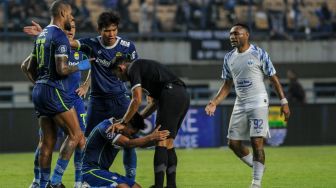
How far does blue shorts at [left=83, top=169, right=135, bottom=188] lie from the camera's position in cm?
1172

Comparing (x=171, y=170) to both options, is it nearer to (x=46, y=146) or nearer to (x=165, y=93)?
(x=165, y=93)

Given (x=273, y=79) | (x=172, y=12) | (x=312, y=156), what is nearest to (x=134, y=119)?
(x=273, y=79)

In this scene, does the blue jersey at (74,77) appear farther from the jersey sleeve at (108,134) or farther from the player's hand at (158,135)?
the player's hand at (158,135)

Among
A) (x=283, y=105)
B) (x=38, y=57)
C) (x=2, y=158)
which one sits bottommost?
(x=2, y=158)

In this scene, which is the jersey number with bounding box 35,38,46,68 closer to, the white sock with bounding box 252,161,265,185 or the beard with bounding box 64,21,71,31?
the beard with bounding box 64,21,71,31

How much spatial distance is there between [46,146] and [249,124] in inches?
122

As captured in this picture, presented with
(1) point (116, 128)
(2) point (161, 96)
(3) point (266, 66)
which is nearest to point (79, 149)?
(2) point (161, 96)

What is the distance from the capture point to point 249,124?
14094mm

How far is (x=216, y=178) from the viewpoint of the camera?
16.0 meters

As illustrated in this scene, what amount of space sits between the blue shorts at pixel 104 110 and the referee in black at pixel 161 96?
93cm

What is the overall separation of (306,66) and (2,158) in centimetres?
1317

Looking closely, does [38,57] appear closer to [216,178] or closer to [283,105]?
[283,105]

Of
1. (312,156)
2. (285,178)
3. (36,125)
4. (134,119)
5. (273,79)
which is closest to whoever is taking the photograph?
(134,119)

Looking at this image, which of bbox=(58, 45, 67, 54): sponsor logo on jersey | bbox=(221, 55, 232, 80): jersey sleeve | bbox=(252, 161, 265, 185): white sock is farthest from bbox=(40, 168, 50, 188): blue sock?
bbox=(221, 55, 232, 80): jersey sleeve
